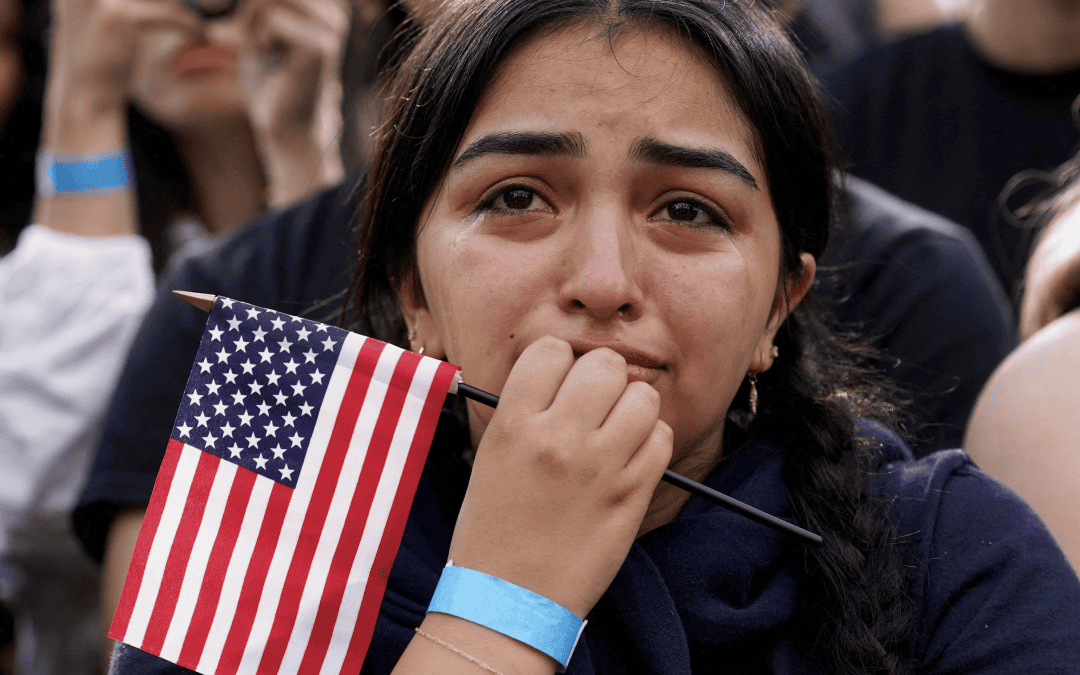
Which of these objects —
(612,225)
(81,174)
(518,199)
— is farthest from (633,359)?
(81,174)

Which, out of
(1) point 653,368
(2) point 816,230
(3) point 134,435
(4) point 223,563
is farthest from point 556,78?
(3) point 134,435

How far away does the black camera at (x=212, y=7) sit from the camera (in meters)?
3.34

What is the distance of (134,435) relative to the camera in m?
2.49

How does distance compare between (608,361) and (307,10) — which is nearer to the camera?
(608,361)

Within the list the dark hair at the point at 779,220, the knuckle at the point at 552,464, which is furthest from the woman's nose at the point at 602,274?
the dark hair at the point at 779,220

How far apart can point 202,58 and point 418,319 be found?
6.66 ft

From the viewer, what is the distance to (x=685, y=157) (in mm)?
1536

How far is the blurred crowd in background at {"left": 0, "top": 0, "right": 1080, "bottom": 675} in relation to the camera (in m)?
2.69

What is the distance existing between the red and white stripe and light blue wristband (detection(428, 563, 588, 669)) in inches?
8.0

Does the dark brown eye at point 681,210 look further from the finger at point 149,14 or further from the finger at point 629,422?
the finger at point 149,14

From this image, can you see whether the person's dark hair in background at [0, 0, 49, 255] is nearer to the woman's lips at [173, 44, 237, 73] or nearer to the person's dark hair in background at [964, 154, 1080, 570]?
the woman's lips at [173, 44, 237, 73]

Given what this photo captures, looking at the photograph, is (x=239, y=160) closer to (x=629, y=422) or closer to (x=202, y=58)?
(x=202, y=58)

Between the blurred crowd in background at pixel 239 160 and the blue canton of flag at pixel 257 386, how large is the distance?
1005 mm

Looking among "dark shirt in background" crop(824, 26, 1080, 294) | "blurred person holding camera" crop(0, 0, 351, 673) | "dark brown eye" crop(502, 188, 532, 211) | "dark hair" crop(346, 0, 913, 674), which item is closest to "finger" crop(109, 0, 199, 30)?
"blurred person holding camera" crop(0, 0, 351, 673)
